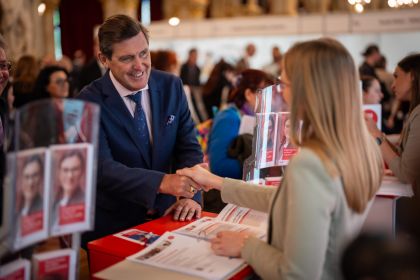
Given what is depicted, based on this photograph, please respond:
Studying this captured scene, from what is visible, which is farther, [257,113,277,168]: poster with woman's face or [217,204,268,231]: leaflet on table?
[257,113,277,168]: poster with woman's face

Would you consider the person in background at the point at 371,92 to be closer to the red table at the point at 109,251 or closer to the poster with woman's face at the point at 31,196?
the red table at the point at 109,251

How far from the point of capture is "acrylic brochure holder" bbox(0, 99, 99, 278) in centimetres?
119

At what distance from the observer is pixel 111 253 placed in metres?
1.70

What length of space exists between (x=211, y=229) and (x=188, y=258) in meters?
0.33

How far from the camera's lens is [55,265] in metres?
1.34

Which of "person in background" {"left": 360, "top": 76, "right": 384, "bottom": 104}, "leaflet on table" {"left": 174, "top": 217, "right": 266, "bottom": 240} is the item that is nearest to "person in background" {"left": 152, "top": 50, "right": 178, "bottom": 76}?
"person in background" {"left": 360, "top": 76, "right": 384, "bottom": 104}

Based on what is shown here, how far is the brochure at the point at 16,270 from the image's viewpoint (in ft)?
4.11

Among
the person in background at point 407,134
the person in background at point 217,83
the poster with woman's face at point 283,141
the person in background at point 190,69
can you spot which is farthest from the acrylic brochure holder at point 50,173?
the person in background at point 190,69

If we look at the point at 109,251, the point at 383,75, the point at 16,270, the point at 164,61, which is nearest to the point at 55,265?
the point at 16,270

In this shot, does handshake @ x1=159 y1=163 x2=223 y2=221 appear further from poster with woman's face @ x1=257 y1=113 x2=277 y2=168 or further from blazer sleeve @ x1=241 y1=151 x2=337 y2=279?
blazer sleeve @ x1=241 y1=151 x2=337 y2=279

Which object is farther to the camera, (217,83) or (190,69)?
(190,69)

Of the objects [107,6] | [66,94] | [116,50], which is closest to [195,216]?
[116,50]

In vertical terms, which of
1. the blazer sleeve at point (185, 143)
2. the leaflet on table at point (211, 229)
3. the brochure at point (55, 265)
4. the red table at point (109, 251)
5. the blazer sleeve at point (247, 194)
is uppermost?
the blazer sleeve at point (185, 143)

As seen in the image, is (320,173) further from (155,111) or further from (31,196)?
(155,111)
